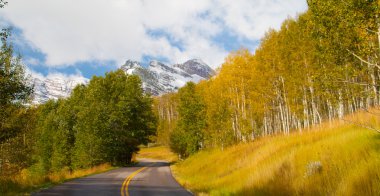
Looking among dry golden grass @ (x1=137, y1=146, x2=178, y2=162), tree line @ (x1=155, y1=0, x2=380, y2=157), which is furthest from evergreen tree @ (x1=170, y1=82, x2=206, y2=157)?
dry golden grass @ (x1=137, y1=146, x2=178, y2=162)

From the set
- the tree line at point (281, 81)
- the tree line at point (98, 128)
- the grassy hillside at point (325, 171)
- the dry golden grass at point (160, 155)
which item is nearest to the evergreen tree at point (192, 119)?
the tree line at point (281, 81)

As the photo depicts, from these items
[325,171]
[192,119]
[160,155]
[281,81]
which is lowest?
[160,155]

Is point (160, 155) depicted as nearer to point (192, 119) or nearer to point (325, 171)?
point (192, 119)

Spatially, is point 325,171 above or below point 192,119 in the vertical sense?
below

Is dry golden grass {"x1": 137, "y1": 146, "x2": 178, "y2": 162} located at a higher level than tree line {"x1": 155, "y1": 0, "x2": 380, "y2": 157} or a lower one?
lower

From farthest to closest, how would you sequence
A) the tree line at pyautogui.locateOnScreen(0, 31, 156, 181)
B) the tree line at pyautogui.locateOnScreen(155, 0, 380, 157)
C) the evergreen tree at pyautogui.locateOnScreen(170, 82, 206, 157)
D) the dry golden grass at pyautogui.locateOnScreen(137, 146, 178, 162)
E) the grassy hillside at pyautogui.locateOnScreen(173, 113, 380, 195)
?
the dry golden grass at pyautogui.locateOnScreen(137, 146, 178, 162)
the evergreen tree at pyautogui.locateOnScreen(170, 82, 206, 157)
the tree line at pyautogui.locateOnScreen(0, 31, 156, 181)
the tree line at pyautogui.locateOnScreen(155, 0, 380, 157)
the grassy hillside at pyautogui.locateOnScreen(173, 113, 380, 195)

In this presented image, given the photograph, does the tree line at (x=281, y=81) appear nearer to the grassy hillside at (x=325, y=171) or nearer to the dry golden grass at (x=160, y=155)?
the grassy hillside at (x=325, y=171)

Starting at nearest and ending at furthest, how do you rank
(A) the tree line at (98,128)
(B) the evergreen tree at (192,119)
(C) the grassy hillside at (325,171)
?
1. (C) the grassy hillside at (325,171)
2. (A) the tree line at (98,128)
3. (B) the evergreen tree at (192,119)

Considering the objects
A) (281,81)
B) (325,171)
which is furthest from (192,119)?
(325,171)

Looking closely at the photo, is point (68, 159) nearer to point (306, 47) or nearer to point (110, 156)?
point (110, 156)

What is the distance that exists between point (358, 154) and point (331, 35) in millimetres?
5250

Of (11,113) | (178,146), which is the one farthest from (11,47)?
(178,146)

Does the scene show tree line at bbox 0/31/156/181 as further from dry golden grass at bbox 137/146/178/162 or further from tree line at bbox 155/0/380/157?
dry golden grass at bbox 137/146/178/162

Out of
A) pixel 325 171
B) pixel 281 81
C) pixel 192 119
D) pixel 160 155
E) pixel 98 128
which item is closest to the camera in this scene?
pixel 325 171
